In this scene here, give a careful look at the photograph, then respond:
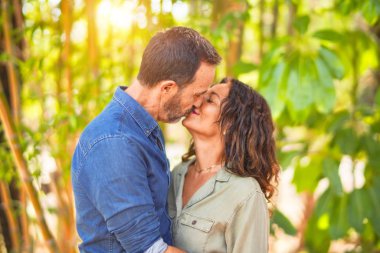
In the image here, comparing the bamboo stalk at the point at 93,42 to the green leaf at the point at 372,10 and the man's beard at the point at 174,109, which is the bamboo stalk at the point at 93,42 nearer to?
the man's beard at the point at 174,109

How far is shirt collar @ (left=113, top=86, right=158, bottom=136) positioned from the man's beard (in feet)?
0.21

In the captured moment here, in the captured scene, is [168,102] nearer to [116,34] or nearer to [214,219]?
[214,219]

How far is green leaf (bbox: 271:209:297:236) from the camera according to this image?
248cm

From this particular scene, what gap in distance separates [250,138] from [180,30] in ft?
1.53

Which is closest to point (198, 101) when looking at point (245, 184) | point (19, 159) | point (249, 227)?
point (245, 184)

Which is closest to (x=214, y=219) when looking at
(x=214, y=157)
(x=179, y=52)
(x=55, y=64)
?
(x=214, y=157)

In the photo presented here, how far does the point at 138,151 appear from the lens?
1.60 m

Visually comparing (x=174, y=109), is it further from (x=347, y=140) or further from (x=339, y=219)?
(x=339, y=219)

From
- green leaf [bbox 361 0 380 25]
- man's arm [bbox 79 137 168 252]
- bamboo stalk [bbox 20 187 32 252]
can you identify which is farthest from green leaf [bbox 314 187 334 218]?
man's arm [bbox 79 137 168 252]

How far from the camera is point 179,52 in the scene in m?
1.67

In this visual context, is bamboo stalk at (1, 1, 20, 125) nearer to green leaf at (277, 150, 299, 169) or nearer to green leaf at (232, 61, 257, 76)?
green leaf at (232, 61, 257, 76)

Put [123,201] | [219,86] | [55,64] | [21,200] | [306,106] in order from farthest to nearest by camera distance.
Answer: [55,64], [21,200], [306,106], [219,86], [123,201]

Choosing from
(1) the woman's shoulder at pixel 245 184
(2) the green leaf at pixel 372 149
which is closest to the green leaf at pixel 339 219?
(2) the green leaf at pixel 372 149

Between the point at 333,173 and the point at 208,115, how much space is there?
117 centimetres
